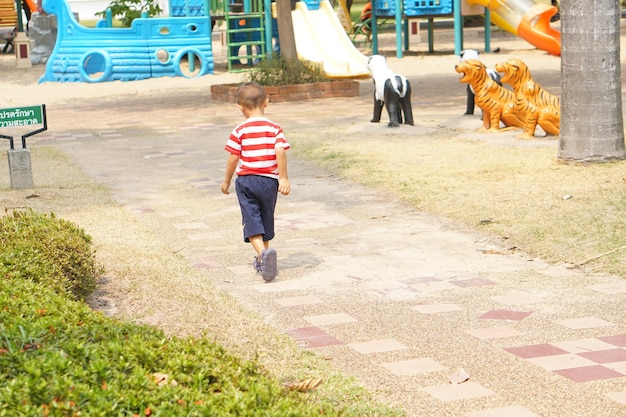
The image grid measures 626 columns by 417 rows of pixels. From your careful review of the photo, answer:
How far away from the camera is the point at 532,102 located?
11484mm

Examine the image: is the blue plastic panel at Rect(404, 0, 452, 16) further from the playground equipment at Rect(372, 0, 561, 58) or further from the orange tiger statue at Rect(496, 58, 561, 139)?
the orange tiger statue at Rect(496, 58, 561, 139)

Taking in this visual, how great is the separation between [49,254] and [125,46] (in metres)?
17.1

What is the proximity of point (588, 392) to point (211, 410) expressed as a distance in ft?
5.74

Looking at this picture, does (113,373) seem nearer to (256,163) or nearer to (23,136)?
(256,163)

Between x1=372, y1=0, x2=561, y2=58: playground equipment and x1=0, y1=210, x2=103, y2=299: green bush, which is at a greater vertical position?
x1=372, y1=0, x2=561, y2=58: playground equipment

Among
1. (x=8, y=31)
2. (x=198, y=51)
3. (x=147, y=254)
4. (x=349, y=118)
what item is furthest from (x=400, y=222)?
(x=8, y=31)

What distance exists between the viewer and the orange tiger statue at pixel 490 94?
11781 millimetres

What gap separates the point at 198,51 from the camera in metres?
22.4

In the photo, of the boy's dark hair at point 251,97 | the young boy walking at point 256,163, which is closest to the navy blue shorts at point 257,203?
the young boy walking at point 256,163

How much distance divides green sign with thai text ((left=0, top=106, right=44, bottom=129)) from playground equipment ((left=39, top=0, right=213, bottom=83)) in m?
12.7

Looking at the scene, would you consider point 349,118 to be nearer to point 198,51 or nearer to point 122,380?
point 198,51

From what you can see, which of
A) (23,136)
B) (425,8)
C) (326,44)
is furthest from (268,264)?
(425,8)

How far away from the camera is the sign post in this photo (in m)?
9.20

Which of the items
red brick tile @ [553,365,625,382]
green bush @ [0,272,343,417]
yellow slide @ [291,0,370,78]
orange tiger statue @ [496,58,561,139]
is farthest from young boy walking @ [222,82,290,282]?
yellow slide @ [291,0,370,78]
